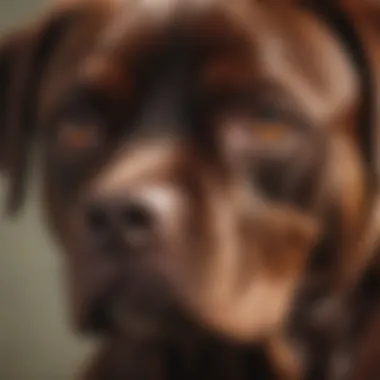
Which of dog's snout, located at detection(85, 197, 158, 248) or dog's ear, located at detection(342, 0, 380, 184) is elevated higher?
dog's ear, located at detection(342, 0, 380, 184)

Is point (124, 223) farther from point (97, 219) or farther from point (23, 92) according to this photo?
point (23, 92)

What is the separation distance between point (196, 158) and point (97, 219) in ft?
0.35

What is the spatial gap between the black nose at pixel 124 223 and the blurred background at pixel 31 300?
16cm

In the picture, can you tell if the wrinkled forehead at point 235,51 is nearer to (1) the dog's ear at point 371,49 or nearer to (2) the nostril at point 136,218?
(1) the dog's ear at point 371,49

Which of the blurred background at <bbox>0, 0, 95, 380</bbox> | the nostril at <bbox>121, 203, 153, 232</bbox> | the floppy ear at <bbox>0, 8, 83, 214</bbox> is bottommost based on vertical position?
the blurred background at <bbox>0, 0, 95, 380</bbox>

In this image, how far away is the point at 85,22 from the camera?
921 millimetres

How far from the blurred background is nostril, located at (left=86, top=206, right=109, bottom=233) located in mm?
145

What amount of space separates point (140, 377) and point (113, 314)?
115mm

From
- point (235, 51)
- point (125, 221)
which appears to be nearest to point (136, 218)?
point (125, 221)

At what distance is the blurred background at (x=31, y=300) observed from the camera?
957 millimetres

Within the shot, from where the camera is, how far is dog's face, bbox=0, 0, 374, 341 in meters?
0.79

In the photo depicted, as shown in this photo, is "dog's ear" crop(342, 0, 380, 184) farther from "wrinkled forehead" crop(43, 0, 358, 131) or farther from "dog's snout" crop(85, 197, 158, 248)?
"dog's snout" crop(85, 197, 158, 248)

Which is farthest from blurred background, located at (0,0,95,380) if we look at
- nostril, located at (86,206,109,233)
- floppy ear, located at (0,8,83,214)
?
nostril, located at (86,206,109,233)

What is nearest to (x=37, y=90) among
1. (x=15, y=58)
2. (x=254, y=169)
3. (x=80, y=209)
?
(x=15, y=58)
